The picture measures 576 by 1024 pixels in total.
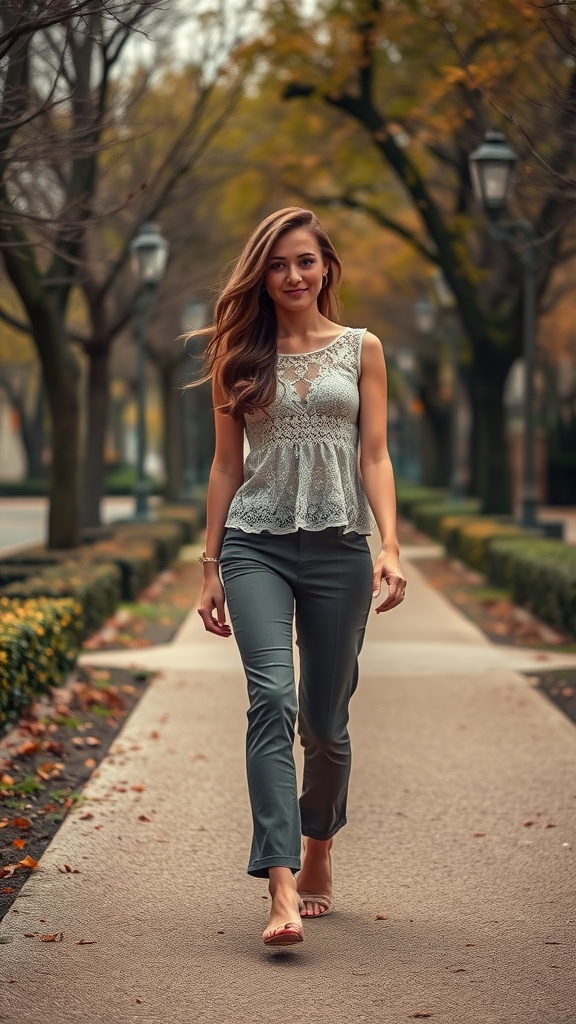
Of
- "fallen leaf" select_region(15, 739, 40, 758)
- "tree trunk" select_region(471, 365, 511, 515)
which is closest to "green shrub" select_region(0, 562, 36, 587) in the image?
"fallen leaf" select_region(15, 739, 40, 758)

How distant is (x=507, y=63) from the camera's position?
13.2 meters

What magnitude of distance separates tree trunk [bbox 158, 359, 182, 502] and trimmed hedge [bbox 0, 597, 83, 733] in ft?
71.3

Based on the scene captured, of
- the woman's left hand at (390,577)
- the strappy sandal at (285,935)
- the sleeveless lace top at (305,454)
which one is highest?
the sleeveless lace top at (305,454)

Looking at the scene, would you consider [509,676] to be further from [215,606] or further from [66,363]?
[66,363]

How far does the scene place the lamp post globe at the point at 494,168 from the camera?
1497cm

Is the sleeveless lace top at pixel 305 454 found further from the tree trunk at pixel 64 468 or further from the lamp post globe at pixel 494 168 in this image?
the tree trunk at pixel 64 468

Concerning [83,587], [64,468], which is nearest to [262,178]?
[64,468]

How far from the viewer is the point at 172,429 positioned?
Result: 104 feet

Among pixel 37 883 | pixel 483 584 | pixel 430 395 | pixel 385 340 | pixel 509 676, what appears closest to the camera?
pixel 37 883

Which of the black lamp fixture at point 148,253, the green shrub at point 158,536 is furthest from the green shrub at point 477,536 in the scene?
the black lamp fixture at point 148,253

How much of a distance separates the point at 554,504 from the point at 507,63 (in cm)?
2923

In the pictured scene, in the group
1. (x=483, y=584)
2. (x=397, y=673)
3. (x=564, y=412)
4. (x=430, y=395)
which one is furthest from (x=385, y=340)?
(x=397, y=673)

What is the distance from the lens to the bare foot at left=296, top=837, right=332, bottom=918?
16.1ft

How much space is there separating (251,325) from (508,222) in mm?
13538
